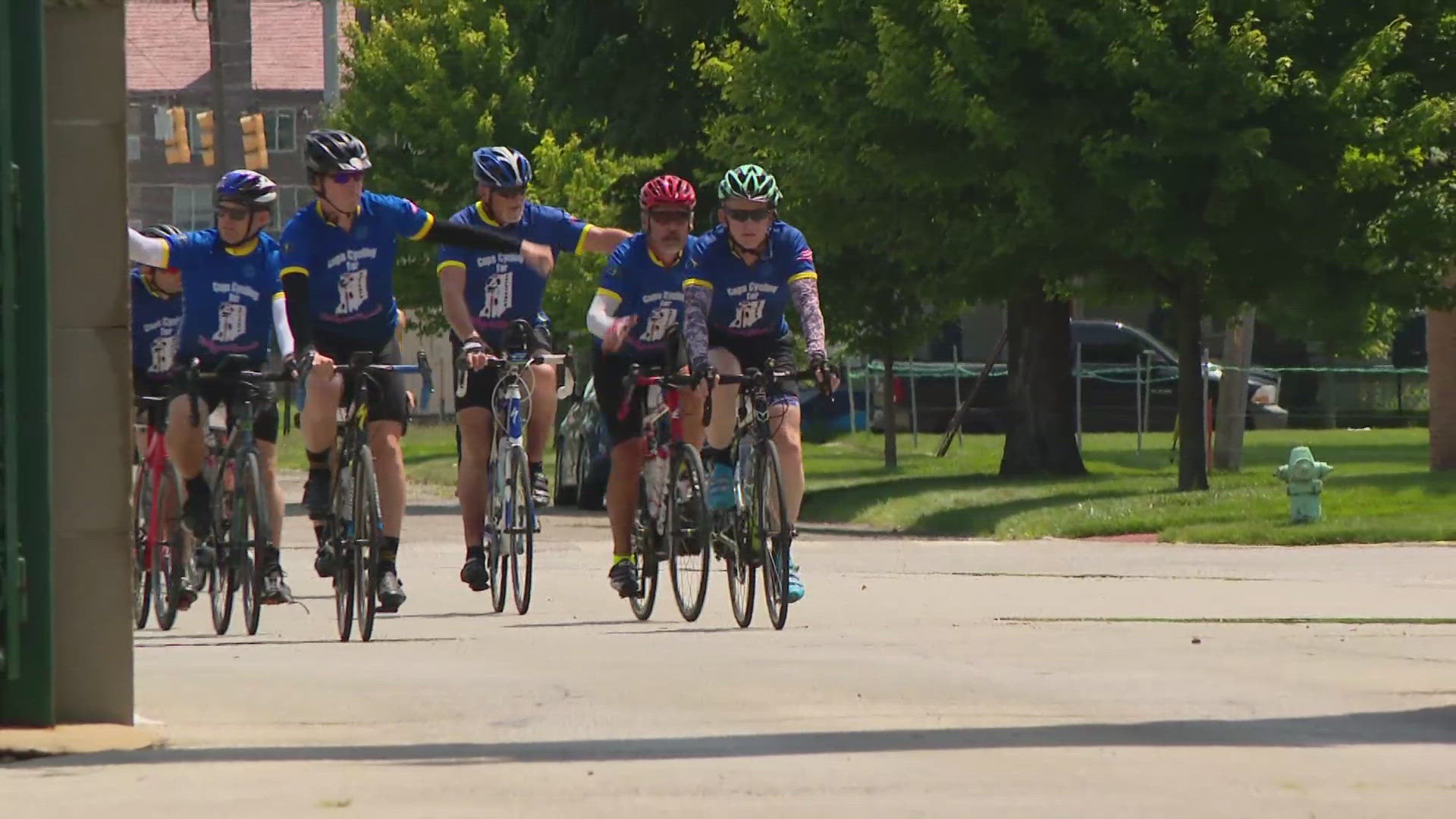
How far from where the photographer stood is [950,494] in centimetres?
2291

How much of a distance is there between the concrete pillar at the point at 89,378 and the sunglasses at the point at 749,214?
14.1ft

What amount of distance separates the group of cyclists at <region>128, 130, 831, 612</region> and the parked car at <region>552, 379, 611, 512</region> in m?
12.1

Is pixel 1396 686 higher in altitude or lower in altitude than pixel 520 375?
lower

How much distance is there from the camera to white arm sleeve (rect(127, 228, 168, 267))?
10.9 m

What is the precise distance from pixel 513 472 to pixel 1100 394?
31.4m

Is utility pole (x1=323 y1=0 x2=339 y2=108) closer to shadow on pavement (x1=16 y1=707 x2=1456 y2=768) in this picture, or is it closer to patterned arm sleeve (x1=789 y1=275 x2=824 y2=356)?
patterned arm sleeve (x1=789 y1=275 x2=824 y2=356)

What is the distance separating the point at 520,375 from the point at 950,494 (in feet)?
37.7

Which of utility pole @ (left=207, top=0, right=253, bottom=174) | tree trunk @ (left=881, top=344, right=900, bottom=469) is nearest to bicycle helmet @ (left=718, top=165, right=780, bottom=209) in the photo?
tree trunk @ (left=881, top=344, right=900, bottom=469)

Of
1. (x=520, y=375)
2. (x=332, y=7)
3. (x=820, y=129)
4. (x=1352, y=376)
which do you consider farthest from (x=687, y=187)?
(x=332, y=7)

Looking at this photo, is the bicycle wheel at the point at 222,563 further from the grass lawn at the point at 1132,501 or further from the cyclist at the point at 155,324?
the grass lawn at the point at 1132,501

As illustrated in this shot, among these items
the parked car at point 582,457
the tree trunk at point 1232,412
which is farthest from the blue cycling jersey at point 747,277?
the tree trunk at point 1232,412

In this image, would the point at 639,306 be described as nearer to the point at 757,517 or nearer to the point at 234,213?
the point at 757,517

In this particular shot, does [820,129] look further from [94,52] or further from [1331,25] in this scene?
[94,52]

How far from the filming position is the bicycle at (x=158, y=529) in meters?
11.3
